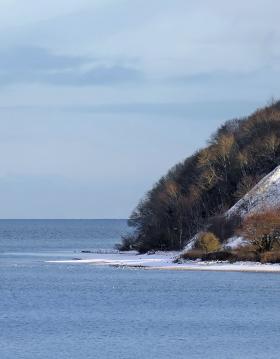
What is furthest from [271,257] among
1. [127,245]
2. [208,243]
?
[127,245]

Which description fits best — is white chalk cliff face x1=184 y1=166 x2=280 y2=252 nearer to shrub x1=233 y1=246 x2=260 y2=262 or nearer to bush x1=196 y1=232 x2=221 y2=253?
bush x1=196 y1=232 x2=221 y2=253

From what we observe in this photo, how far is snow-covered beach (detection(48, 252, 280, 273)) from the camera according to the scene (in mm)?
86469

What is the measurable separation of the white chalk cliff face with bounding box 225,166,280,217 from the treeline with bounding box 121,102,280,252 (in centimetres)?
564

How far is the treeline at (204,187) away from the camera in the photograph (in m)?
120

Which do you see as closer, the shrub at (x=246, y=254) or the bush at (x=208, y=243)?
the shrub at (x=246, y=254)

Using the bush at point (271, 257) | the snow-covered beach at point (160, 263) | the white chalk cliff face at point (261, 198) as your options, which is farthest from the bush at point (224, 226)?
the bush at point (271, 257)

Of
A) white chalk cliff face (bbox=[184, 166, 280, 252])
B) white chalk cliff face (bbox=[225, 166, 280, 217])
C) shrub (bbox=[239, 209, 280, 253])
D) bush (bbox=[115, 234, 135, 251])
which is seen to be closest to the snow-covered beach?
shrub (bbox=[239, 209, 280, 253])

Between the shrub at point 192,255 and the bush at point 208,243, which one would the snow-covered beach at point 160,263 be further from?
the bush at point 208,243

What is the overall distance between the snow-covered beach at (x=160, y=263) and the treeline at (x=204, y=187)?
20.0ft

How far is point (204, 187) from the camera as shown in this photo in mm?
131375

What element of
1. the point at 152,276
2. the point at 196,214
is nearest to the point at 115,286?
the point at 152,276

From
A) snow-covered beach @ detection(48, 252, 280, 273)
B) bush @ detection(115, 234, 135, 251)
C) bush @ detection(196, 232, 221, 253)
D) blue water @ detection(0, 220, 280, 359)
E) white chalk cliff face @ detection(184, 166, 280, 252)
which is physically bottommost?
blue water @ detection(0, 220, 280, 359)

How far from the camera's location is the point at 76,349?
4341 cm

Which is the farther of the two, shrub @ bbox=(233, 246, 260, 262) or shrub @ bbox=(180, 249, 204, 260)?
shrub @ bbox=(180, 249, 204, 260)
